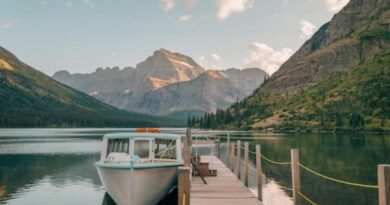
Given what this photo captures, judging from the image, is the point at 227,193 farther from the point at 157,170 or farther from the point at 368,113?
the point at 368,113

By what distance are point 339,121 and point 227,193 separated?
179 meters

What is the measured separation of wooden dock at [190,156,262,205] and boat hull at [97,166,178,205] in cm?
222

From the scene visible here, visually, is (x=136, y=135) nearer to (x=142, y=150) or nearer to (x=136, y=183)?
(x=142, y=150)

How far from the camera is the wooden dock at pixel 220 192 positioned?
23156 mm

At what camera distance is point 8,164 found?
62.2 meters

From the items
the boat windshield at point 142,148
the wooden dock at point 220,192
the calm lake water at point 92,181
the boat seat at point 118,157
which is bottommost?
the calm lake water at point 92,181

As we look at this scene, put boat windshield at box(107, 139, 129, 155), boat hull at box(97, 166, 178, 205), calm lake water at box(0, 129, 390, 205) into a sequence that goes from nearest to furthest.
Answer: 1. boat hull at box(97, 166, 178, 205)
2. boat windshield at box(107, 139, 129, 155)
3. calm lake water at box(0, 129, 390, 205)

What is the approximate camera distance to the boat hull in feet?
72.7

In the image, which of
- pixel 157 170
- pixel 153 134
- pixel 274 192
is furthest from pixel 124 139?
pixel 274 192

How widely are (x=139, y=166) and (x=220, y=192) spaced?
6.74 metres

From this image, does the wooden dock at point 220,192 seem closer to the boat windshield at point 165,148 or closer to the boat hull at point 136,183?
the boat hull at point 136,183

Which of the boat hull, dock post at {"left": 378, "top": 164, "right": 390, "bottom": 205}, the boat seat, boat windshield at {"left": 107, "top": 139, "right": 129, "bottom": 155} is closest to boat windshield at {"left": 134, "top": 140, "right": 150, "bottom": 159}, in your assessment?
boat windshield at {"left": 107, "top": 139, "right": 129, "bottom": 155}

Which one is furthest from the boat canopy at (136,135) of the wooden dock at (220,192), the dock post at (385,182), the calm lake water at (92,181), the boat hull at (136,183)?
the dock post at (385,182)

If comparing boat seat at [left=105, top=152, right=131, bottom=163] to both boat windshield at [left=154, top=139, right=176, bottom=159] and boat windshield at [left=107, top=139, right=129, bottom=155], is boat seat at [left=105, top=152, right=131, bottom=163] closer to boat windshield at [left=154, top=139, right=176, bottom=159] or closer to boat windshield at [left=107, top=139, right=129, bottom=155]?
boat windshield at [left=107, top=139, right=129, bottom=155]
